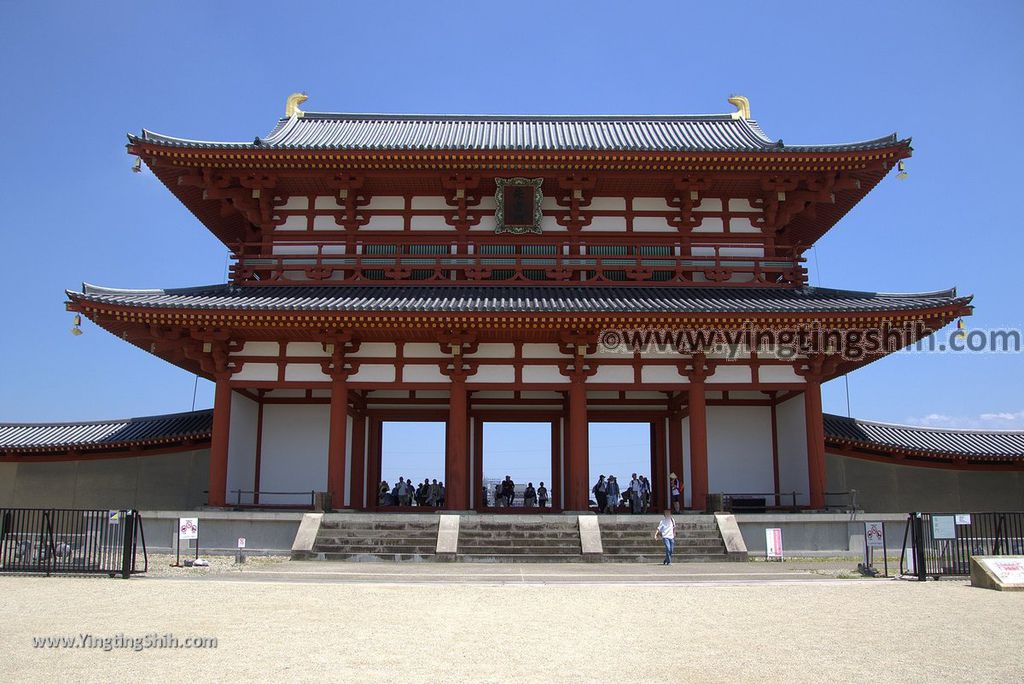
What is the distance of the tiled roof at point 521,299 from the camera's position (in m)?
19.5

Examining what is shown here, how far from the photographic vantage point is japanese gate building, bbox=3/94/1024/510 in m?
20.3

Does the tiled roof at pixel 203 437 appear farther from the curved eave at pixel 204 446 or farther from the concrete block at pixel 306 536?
the concrete block at pixel 306 536

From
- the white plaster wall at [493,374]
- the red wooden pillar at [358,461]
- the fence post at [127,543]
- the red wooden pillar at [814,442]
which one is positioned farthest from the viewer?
the red wooden pillar at [358,461]

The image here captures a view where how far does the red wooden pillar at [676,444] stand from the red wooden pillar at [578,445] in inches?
141

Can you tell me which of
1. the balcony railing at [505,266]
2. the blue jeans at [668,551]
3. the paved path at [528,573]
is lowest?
the paved path at [528,573]

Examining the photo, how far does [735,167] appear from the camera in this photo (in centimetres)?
2178

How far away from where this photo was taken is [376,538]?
18.3m

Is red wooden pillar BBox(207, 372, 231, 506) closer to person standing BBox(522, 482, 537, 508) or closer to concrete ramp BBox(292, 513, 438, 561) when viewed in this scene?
concrete ramp BBox(292, 513, 438, 561)

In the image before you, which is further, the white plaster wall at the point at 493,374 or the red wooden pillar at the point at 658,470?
the red wooden pillar at the point at 658,470

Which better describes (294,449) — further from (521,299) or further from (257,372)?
(521,299)

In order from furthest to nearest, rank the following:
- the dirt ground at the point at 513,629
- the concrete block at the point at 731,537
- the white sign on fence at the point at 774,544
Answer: the white sign on fence at the point at 774,544, the concrete block at the point at 731,537, the dirt ground at the point at 513,629

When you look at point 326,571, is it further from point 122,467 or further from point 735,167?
point 735,167

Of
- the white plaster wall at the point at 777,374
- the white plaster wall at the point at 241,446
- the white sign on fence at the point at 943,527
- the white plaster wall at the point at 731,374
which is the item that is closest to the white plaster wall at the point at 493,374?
the white plaster wall at the point at 731,374

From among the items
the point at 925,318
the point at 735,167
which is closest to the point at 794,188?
the point at 735,167
